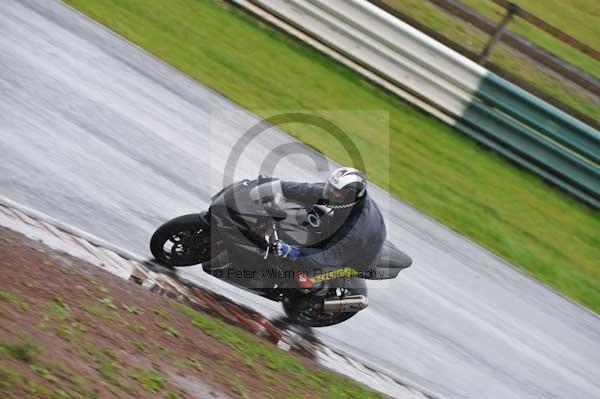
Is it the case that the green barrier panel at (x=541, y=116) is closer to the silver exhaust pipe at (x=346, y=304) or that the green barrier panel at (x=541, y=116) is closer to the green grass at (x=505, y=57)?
the green grass at (x=505, y=57)

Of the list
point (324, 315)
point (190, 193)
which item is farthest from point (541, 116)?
point (324, 315)

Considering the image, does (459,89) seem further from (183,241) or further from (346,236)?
(183,241)

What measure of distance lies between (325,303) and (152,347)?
6.81 ft

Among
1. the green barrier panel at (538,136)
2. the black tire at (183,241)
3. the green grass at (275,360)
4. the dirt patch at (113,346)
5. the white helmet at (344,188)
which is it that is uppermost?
the green barrier panel at (538,136)

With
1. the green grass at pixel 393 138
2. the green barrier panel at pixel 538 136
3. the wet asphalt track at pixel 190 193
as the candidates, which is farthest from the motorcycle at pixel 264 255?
the green barrier panel at pixel 538 136

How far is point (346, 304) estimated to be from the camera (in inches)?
284

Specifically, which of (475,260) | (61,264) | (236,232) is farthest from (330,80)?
(61,264)

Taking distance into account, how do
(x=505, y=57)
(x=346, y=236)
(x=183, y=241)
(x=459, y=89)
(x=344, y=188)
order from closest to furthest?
(x=344, y=188) → (x=346, y=236) → (x=183, y=241) → (x=459, y=89) → (x=505, y=57)

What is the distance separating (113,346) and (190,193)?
353cm

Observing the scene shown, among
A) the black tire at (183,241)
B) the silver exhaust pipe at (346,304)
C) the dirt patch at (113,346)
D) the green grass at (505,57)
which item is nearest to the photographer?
the dirt patch at (113,346)

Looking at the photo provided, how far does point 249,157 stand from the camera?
1002 cm

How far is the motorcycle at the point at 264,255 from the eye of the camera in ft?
22.0

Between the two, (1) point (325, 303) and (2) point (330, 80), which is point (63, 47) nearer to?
(2) point (330, 80)

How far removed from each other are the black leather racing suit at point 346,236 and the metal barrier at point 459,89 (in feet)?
21.8
